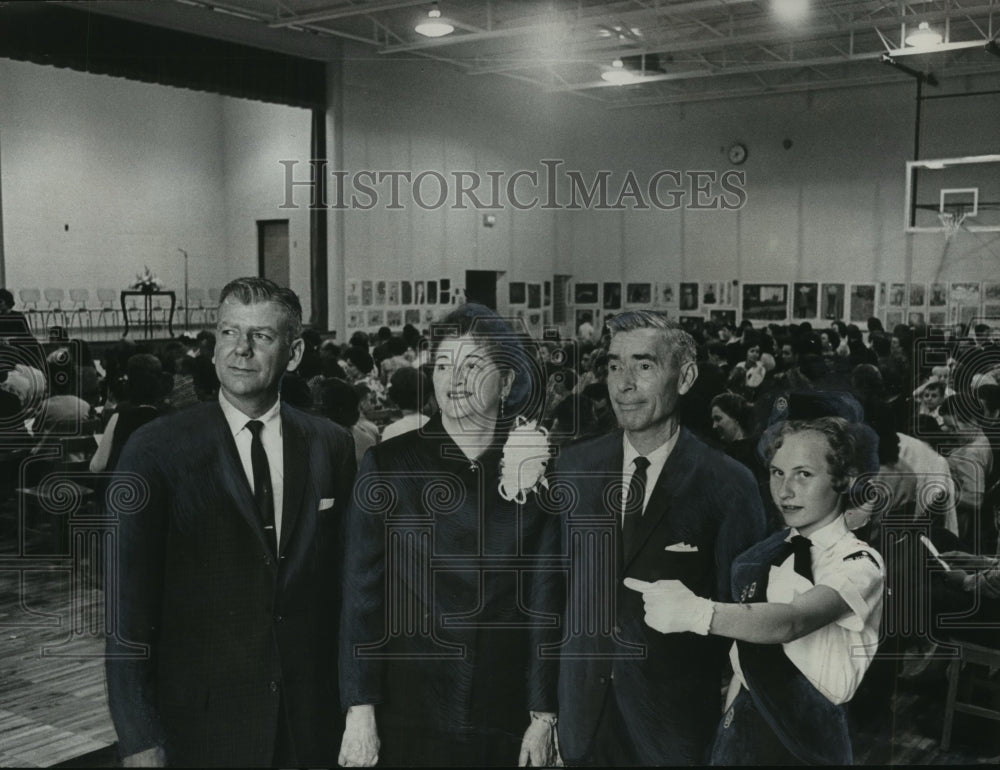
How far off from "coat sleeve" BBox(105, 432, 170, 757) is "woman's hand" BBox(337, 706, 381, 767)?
609 mm

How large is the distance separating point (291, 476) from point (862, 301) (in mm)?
8031

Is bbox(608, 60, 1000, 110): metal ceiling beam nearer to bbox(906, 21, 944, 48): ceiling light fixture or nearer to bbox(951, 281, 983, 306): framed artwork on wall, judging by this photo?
bbox(906, 21, 944, 48): ceiling light fixture

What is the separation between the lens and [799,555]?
3.41m

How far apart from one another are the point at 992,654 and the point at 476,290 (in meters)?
2.89

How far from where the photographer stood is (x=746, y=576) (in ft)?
11.2

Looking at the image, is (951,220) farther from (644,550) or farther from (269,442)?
(269,442)

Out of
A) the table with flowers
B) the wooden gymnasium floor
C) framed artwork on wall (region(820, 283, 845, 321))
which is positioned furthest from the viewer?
the table with flowers

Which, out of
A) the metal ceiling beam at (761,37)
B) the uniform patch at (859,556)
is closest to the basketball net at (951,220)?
the metal ceiling beam at (761,37)

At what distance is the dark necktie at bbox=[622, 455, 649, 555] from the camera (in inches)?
138

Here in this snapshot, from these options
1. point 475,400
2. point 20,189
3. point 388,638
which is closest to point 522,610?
point 388,638

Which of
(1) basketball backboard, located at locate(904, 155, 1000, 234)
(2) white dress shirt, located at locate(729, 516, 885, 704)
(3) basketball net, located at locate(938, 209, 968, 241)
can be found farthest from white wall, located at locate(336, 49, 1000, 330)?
(2) white dress shirt, located at locate(729, 516, 885, 704)

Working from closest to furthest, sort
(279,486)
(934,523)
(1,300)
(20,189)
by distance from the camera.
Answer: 1. (279,486)
2. (934,523)
3. (1,300)
4. (20,189)

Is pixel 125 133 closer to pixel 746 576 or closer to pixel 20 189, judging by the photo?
pixel 20 189

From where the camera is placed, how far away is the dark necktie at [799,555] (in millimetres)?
3402
